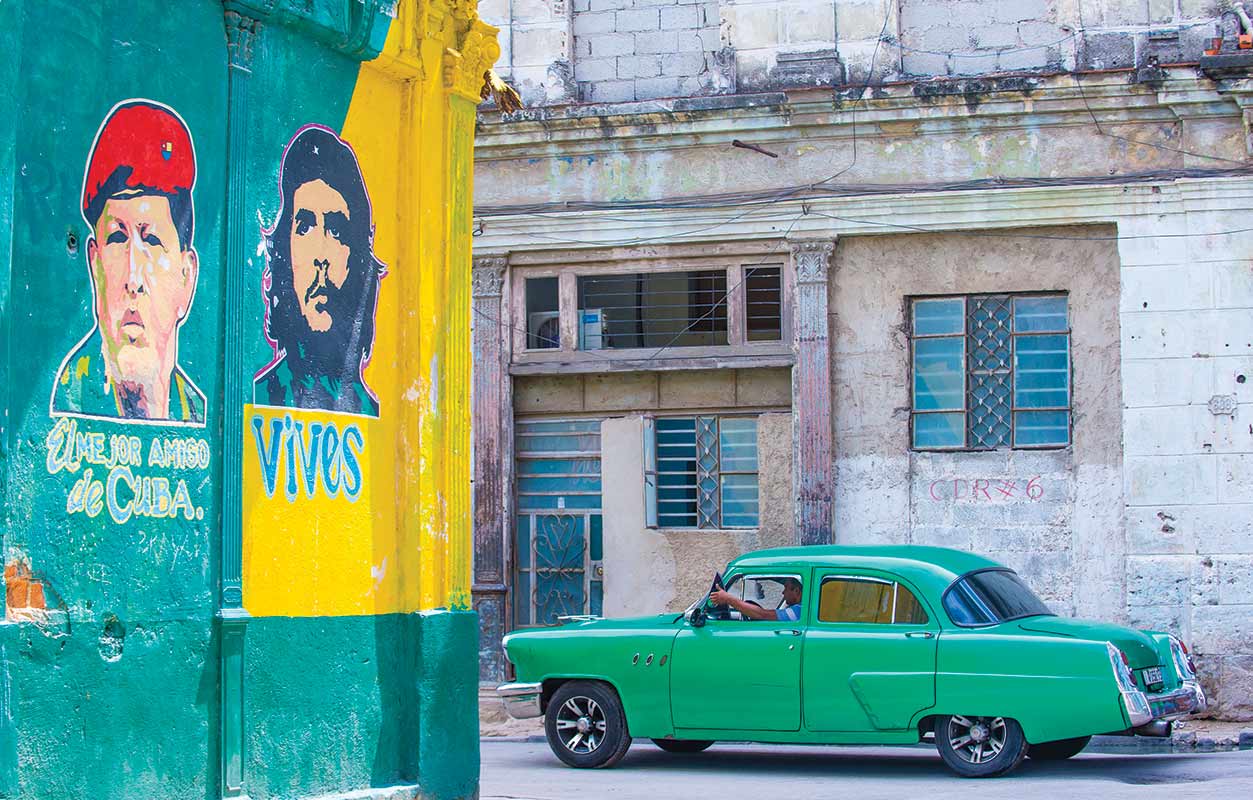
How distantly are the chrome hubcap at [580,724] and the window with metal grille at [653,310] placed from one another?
532cm

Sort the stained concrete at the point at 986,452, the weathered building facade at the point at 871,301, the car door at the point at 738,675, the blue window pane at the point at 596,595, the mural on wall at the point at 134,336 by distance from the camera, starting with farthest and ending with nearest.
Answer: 1. the blue window pane at the point at 596,595
2. the stained concrete at the point at 986,452
3. the weathered building facade at the point at 871,301
4. the car door at the point at 738,675
5. the mural on wall at the point at 134,336

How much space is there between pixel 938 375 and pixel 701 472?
2505 mm

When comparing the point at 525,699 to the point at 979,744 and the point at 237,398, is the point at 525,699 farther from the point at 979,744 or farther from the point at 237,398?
the point at 237,398

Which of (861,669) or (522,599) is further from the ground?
(522,599)

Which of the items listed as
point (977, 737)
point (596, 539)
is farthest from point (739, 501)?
point (977, 737)

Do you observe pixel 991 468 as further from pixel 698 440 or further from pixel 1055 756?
pixel 1055 756

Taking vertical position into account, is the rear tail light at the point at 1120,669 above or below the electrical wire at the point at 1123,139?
below

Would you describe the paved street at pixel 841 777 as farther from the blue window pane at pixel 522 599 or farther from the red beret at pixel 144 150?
the red beret at pixel 144 150

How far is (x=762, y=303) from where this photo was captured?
1666cm

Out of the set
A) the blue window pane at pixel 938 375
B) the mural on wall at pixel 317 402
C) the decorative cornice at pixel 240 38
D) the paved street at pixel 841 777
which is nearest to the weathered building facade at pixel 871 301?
the blue window pane at pixel 938 375

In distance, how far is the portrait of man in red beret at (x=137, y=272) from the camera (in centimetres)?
698

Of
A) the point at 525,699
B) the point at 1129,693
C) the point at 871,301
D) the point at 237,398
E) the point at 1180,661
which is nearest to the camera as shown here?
the point at 237,398

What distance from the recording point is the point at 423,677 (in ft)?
28.8

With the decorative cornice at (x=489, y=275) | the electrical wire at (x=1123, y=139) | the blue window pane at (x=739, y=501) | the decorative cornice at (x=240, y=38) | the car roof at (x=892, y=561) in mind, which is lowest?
the car roof at (x=892, y=561)
